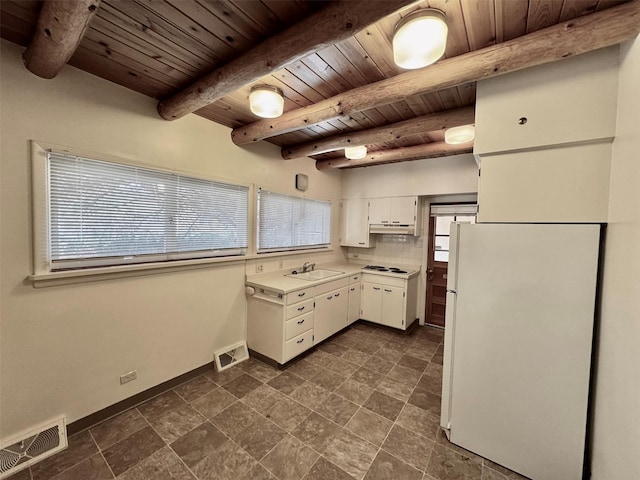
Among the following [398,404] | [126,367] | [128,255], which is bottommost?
[398,404]

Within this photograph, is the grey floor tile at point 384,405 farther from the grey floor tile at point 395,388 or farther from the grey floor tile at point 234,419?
the grey floor tile at point 234,419

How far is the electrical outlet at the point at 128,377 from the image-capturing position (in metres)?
2.03

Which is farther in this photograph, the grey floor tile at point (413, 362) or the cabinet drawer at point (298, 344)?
the grey floor tile at point (413, 362)

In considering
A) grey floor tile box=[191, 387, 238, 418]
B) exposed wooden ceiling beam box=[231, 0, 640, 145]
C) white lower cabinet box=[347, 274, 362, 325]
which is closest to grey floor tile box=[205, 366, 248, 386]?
grey floor tile box=[191, 387, 238, 418]

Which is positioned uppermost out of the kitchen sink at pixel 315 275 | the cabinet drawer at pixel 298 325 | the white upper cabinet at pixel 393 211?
the white upper cabinet at pixel 393 211

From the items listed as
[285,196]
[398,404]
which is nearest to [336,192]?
[285,196]

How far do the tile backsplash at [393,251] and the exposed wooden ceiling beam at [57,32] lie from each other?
4135mm

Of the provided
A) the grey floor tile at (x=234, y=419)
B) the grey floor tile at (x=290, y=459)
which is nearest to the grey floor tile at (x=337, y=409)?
the grey floor tile at (x=290, y=459)

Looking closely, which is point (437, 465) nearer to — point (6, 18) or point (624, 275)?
point (624, 275)

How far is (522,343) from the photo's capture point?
5.13 feet

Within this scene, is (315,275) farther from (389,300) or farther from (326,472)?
(326,472)

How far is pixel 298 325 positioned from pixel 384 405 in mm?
1152

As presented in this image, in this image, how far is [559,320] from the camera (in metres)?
1.47

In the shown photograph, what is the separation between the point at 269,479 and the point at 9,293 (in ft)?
6.65
